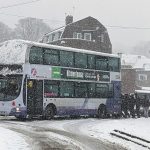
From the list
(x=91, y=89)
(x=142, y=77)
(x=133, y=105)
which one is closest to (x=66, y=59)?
(x=91, y=89)


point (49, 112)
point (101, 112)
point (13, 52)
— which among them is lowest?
point (101, 112)

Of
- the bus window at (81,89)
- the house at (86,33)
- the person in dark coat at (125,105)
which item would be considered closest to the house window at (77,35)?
the house at (86,33)

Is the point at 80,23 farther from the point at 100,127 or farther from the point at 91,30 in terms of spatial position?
the point at 100,127

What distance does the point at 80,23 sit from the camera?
235ft

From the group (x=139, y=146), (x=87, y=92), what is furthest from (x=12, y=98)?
(x=139, y=146)

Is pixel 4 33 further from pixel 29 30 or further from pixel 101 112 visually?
pixel 101 112

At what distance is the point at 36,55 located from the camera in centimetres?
2789

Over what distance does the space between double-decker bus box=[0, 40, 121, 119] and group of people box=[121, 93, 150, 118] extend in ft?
4.74

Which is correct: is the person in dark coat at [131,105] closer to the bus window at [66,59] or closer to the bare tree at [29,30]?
the bus window at [66,59]

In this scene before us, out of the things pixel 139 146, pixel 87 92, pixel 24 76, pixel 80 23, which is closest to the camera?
pixel 139 146

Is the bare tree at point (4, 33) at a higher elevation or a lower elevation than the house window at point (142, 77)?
higher

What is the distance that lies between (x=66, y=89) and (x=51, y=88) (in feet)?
5.17

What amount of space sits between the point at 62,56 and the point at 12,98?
4335 mm

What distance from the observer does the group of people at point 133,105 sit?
3566 centimetres
